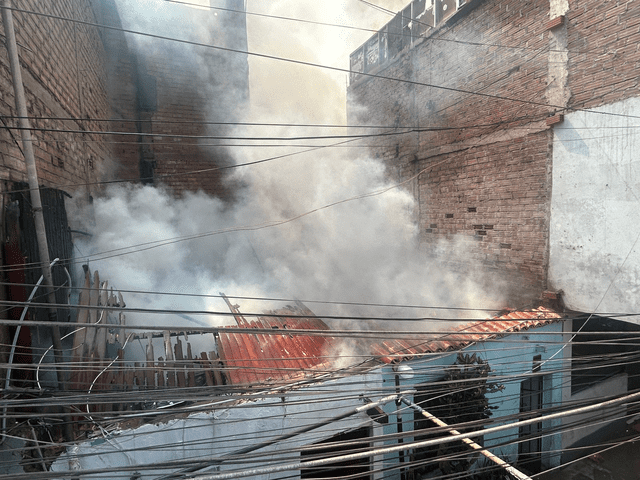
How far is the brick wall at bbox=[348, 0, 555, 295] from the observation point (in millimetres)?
6812

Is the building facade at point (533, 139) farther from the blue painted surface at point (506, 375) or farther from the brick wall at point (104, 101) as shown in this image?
the brick wall at point (104, 101)

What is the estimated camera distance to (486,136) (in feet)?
25.8

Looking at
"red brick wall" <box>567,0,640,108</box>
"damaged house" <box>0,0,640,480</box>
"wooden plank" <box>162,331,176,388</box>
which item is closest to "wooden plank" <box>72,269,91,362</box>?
"damaged house" <box>0,0,640,480</box>

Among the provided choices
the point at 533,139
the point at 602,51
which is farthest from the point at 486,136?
the point at 602,51

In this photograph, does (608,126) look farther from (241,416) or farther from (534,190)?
(241,416)

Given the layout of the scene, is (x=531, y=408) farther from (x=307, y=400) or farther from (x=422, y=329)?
→ (x=307, y=400)

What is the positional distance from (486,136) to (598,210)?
289cm

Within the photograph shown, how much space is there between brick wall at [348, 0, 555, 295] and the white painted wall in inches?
11.8

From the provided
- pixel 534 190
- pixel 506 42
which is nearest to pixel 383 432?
pixel 534 190

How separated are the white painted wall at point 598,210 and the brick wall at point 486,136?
0.30 meters

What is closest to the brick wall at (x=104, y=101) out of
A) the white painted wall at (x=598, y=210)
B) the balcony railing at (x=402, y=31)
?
the balcony railing at (x=402, y=31)

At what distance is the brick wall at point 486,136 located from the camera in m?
6.81

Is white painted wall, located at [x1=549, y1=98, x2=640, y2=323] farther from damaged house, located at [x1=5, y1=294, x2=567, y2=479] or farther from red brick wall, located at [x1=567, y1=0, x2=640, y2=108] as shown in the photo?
damaged house, located at [x1=5, y1=294, x2=567, y2=479]

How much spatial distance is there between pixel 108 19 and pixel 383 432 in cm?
1310
